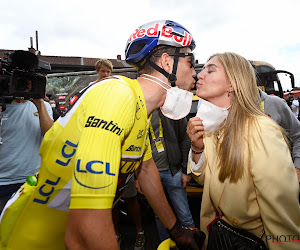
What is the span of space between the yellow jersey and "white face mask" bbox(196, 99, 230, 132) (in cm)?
81

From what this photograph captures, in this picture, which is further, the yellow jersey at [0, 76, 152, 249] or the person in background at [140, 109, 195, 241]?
the person in background at [140, 109, 195, 241]

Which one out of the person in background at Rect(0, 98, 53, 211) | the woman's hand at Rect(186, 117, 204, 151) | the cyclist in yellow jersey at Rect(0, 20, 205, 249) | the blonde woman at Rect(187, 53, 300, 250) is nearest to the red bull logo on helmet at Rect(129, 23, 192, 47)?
the cyclist in yellow jersey at Rect(0, 20, 205, 249)

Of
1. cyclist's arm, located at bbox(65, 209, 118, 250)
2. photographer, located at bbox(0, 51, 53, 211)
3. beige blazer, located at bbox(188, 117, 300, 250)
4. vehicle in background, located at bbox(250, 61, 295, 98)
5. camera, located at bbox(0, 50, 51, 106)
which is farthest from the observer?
vehicle in background, located at bbox(250, 61, 295, 98)

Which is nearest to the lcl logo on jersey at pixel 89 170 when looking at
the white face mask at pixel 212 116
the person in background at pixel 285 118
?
the white face mask at pixel 212 116

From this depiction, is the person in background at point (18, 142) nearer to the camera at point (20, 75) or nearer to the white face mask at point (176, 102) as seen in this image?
the camera at point (20, 75)

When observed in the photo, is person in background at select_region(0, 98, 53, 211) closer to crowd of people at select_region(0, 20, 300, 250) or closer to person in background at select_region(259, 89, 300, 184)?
crowd of people at select_region(0, 20, 300, 250)

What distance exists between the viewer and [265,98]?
3.20 meters

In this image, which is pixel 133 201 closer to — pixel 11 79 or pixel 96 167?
pixel 11 79

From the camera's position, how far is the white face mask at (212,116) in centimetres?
211

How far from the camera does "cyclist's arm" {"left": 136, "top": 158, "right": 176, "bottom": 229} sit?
198 centimetres

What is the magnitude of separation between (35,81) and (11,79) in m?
0.28

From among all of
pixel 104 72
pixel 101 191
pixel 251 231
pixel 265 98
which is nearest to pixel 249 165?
pixel 251 231

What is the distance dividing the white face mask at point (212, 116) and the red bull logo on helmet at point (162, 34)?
662 millimetres

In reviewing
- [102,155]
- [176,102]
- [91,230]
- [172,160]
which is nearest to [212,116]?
[176,102]
